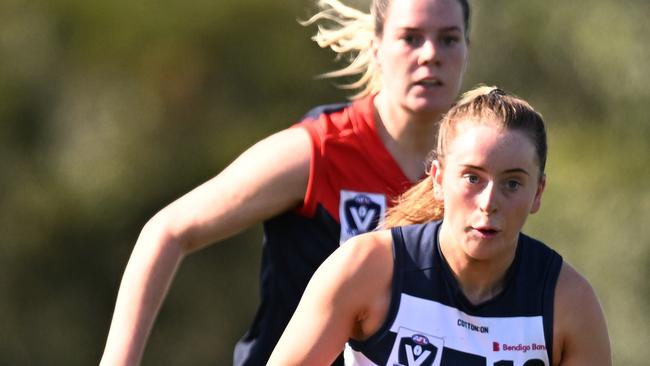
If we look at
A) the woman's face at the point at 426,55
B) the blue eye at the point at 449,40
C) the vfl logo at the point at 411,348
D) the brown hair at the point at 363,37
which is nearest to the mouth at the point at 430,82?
the woman's face at the point at 426,55

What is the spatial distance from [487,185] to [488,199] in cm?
4

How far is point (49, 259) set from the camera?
1443 cm

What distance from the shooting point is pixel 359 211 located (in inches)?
186

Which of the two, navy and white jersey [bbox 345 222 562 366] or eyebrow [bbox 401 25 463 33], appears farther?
eyebrow [bbox 401 25 463 33]

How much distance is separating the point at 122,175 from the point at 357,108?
943 cm

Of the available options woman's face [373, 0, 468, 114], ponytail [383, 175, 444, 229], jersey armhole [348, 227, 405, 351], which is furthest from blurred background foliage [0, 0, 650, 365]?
jersey armhole [348, 227, 405, 351]

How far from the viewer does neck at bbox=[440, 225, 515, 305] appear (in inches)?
160

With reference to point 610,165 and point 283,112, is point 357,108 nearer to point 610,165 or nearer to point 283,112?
point 610,165

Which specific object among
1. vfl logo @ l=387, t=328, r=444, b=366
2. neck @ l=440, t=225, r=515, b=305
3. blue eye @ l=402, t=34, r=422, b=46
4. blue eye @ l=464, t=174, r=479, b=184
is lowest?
vfl logo @ l=387, t=328, r=444, b=366

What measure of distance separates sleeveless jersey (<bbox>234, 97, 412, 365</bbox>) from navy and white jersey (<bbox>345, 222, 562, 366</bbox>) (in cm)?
60

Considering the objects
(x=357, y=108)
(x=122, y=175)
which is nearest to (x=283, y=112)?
(x=122, y=175)

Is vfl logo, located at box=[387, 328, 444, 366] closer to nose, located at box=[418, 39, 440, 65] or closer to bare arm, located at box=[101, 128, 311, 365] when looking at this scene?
bare arm, located at box=[101, 128, 311, 365]

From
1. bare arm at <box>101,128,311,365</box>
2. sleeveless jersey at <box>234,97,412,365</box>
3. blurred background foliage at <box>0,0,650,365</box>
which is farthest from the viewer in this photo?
blurred background foliage at <box>0,0,650,365</box>

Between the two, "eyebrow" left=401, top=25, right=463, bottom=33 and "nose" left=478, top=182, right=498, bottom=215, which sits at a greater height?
"eyebrow" left=401, top=25, right=463, bottom=33
